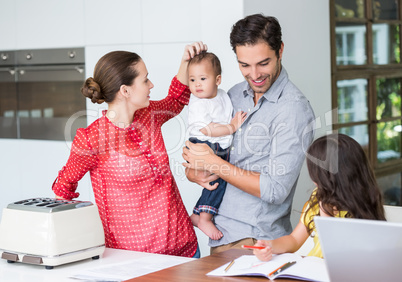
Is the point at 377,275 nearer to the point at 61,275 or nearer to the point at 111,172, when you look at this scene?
the point at 61,275

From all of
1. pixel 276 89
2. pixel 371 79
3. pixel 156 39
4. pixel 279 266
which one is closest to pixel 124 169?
pixel 276 89

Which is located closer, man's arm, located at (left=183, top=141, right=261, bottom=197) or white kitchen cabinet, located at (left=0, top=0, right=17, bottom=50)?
man's arm, located at (left=183, top=141, right=261, bottom=197)

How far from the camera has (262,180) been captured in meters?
2.11

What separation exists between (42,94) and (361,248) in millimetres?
3076

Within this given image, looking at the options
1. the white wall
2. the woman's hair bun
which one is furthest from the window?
the woman's hair bun

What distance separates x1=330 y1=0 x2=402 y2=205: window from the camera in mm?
3740

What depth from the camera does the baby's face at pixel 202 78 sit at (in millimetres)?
2320

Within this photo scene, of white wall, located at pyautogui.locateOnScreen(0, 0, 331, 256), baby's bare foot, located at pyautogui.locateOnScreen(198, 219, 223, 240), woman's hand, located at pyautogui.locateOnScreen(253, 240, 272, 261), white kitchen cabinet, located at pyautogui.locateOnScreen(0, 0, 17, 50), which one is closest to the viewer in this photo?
woman's hand, located at pyautogui.locateOnScreen(253, 240, 272, 261)

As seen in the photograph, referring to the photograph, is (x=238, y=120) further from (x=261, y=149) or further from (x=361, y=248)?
(x=361, y=248)

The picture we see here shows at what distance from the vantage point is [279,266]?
1.65 meters

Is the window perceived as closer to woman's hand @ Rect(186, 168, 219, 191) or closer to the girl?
woman's hand @ Rect(186, 168, 219, 191)

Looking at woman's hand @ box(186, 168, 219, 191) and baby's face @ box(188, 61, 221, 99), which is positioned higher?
baby's face @ box(188, 61, 221, 99)

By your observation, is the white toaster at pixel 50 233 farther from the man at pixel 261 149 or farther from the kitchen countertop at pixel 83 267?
the man at pixel 261 149

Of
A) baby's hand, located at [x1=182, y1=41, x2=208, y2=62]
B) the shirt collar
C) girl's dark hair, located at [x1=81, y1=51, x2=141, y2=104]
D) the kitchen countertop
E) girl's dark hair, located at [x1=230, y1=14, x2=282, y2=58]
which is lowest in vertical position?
the kitchen countertop
